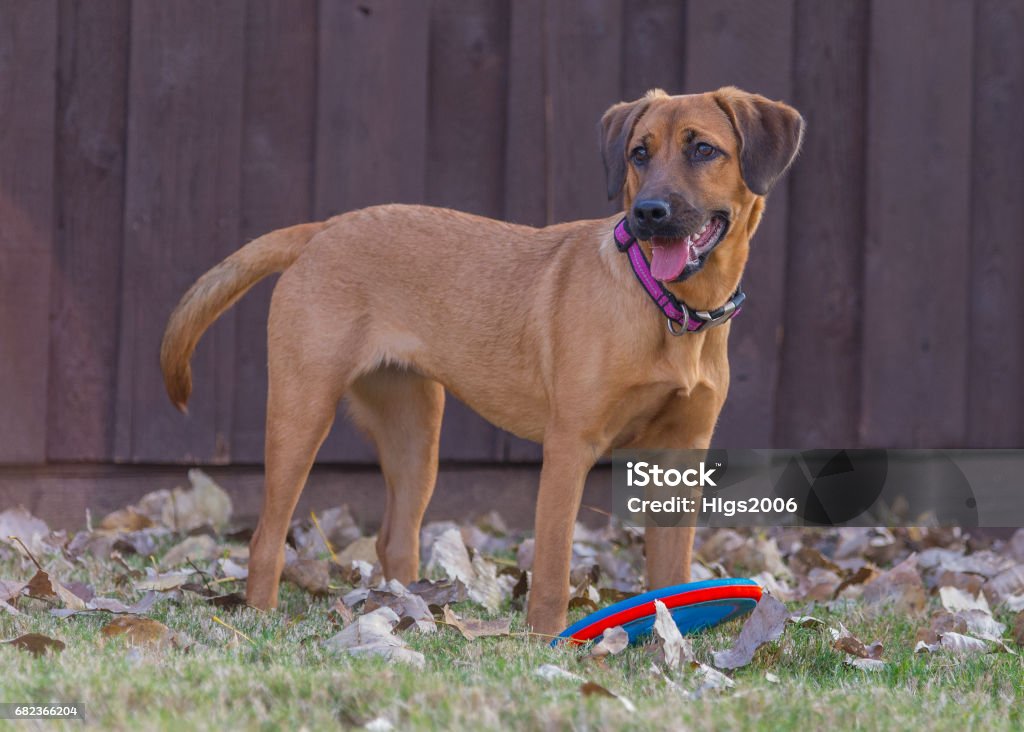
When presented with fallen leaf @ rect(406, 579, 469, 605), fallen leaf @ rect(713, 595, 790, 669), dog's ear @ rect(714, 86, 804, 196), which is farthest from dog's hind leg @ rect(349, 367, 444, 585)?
fallen leaf @ rect(713, 595, 790, 669)

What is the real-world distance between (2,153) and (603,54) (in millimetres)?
2653

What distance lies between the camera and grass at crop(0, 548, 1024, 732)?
2.38 metres

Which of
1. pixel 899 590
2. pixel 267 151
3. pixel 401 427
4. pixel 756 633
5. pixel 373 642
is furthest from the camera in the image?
pixel 267 151

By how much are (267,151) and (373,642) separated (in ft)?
9.87

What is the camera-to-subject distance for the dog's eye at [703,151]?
147 inches

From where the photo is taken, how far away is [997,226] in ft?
19.2

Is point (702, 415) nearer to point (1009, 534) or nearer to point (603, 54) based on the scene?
point (603, 54)

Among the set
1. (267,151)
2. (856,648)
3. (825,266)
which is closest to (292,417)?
(267,151)

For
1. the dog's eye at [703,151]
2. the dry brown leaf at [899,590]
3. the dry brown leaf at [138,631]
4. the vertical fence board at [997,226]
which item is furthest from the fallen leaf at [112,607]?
the vertical fence board at [997,226]

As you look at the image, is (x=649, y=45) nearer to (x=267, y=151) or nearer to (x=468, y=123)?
(x=468, y=123)

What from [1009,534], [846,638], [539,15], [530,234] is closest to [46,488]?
[530,234]

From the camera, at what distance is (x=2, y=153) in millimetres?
5172

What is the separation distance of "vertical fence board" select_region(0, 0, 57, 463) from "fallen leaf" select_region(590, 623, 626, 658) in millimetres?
3045

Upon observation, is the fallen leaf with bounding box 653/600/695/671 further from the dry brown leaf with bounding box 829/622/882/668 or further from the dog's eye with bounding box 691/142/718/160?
the dog's eye with bounding box 691/142/718/160
